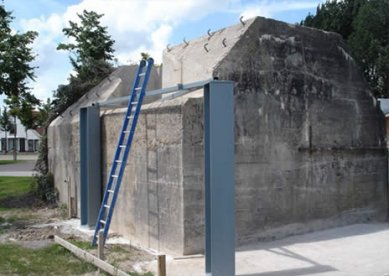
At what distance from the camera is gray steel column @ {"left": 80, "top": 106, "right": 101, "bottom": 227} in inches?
463

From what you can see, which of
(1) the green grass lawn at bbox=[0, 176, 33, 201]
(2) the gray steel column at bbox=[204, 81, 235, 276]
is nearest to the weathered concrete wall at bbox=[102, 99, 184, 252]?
(2) the gray steel column at bbox=[204, 81, 235, 276]

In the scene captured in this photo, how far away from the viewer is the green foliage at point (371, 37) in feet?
Answer: 110

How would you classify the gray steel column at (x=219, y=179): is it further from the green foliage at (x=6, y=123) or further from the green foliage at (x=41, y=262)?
the green foliage at (x=6, y=123)

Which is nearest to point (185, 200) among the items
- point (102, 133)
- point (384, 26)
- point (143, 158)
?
point (143, 158)

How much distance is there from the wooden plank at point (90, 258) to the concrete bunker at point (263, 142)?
1.31m

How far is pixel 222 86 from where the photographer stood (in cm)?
721

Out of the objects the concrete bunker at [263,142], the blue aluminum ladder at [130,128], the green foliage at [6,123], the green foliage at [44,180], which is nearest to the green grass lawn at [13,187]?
the green foliage at [44,180]

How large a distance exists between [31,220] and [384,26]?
28.3 meters

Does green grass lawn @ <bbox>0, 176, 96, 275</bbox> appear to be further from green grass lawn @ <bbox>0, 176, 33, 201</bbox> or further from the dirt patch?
green grass lawn @ <bbox>0, 176, 33, 201</bbox>

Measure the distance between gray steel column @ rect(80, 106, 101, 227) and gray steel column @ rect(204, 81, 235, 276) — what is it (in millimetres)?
5056

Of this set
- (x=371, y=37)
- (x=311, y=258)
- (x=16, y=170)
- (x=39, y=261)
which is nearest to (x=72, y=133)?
(x=39, y=261)

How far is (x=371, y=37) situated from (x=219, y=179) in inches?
1157

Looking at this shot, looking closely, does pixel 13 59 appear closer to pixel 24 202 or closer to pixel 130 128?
pixel 24 202

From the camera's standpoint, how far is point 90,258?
28.0 ft
